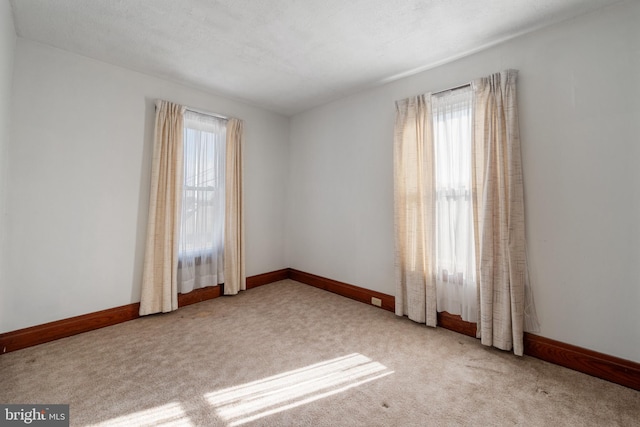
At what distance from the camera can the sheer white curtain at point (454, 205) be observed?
2.47 m

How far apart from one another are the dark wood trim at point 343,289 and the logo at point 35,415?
2.72m

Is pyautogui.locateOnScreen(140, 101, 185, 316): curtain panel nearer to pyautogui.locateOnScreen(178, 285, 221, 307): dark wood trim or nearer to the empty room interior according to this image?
the empty room interior

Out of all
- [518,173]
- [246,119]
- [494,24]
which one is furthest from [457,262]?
[246,119]

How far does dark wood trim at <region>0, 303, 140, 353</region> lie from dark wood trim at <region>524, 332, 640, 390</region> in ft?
12.4

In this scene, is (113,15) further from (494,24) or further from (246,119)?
(494,24)

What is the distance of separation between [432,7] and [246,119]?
2739 mm

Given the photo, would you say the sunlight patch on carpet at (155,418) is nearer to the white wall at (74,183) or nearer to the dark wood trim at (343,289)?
the white wall at (74,183)

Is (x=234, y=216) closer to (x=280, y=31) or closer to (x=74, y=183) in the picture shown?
(x=74, y=183)

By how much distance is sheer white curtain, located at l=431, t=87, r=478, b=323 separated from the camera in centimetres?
247

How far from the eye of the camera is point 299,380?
1.87 meters

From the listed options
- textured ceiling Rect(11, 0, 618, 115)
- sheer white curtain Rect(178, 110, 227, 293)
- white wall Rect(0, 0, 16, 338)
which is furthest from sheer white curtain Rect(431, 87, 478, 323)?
white wall Rect(0, 0, 16, 338)

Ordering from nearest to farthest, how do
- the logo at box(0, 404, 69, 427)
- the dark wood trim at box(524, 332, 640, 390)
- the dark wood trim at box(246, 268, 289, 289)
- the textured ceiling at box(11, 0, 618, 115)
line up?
1. the logo at box(0, 404, 69, 427)
2. the dark wood trim at box(524, 332, 640, 390)
3. the textured ceiling at box(11, 0, 618, 115)
4. the dark wood trim at box(246, 268, 289, 289)

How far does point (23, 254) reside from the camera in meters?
2.29

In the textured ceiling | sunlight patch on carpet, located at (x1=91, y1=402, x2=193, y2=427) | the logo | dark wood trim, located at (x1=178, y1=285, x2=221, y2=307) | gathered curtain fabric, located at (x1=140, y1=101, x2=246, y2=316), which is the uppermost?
the textured ceiling
